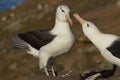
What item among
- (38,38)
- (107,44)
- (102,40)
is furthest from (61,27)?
(107,44)

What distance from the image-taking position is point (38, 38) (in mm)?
17203

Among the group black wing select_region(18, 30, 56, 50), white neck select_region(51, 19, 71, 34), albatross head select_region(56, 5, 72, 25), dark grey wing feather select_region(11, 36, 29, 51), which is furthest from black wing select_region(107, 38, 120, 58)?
dark grey wing feather select_region(11, 36, 29, 51)

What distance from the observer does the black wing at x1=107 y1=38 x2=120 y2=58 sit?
49.2ft

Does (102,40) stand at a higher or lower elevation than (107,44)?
higher

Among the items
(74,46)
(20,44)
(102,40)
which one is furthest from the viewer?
(74,46)

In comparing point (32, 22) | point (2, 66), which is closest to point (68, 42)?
point (2, 66)

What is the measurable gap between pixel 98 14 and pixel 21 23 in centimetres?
1939

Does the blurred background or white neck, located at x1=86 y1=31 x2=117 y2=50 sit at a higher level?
white neck, located at x1=86 y1=31 x2=117 y2=50

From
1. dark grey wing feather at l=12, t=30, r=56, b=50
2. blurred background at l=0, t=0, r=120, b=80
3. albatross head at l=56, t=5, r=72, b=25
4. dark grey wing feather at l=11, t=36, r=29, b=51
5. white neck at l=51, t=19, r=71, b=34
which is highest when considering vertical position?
albatross head at l=56, t=5, r=72, b=25

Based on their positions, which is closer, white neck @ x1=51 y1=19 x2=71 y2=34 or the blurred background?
white neck @ x1=51 y1=19 x2=71 y2=34

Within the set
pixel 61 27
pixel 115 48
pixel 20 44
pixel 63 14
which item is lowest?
pixel 20 44

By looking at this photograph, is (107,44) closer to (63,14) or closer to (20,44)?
(63,14)

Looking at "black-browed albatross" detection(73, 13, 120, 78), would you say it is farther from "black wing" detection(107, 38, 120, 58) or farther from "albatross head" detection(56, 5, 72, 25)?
"albatross head" detection(56, 5, 72, 25)

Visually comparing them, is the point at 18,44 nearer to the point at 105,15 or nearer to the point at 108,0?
the point at 105,15
